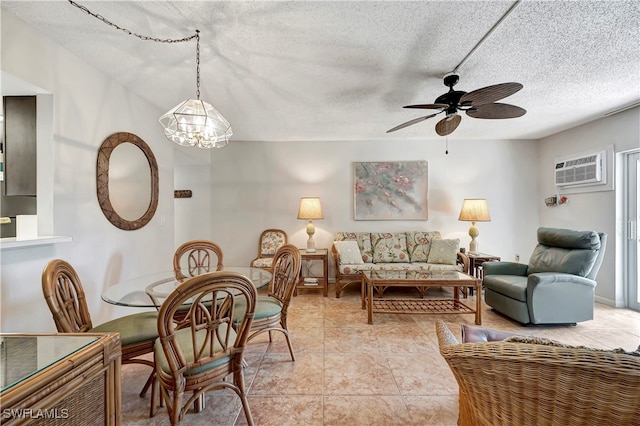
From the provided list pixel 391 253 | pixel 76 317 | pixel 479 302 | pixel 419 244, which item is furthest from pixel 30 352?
pixel 419 244

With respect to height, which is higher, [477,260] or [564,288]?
[477,260]

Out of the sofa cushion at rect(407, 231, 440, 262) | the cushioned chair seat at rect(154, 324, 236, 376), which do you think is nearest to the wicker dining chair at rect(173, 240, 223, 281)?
the cushioned chair seat at rect(154, 324, 236, 376)

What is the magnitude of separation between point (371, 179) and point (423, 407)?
11.4 feet

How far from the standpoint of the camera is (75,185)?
2.13 m

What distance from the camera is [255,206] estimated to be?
4664 millimetres

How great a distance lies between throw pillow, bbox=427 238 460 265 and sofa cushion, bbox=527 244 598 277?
2.99 feet

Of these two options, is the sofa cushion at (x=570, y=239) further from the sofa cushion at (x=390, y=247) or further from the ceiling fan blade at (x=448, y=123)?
the ceiling fan blade at (x=448, y=123)

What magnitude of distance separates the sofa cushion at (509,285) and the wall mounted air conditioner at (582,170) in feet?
6.07

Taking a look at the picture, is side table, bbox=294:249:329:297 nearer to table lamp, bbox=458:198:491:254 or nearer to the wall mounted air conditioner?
table lamp, bbox=458:198:491:254

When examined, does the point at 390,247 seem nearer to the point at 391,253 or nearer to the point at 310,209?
the point at 391,253

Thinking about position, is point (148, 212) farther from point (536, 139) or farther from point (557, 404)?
point (536, 139)

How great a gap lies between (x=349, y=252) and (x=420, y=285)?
4.24 feet

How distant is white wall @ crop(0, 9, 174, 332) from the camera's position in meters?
1.70

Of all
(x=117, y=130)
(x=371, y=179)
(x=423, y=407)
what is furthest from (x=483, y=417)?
(x=371, y=179)
